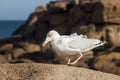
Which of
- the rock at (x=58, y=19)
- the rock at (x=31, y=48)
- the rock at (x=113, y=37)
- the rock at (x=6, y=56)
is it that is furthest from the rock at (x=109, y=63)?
the rock at (x=58, y=19)

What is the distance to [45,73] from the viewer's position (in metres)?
10.1

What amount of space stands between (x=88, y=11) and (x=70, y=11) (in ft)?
8.96

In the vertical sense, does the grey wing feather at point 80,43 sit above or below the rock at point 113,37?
above

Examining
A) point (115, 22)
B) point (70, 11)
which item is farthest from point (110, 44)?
point (70, 11)

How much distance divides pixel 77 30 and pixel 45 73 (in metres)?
22.5

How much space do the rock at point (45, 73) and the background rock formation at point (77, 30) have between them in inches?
321

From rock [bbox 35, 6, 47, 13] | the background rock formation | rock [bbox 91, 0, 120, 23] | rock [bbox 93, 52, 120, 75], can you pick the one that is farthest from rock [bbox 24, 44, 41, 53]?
rock [bbox 35, 6, 47, 13]

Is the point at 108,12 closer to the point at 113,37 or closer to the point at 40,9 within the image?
the point at 113,37

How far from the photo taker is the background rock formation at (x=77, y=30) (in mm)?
21831

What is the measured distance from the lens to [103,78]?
10.4m

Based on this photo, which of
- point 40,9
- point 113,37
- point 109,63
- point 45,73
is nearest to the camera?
point 45,73

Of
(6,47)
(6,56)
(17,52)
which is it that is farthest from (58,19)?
(6,56)

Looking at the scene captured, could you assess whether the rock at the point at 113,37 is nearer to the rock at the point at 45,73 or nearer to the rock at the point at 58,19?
the rock at the point at 58,19

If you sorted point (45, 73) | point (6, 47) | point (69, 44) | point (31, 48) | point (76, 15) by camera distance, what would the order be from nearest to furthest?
point (45, 73) < point (69, 44) < point (31, 48) < point (76, 15) < point (6, 47)
